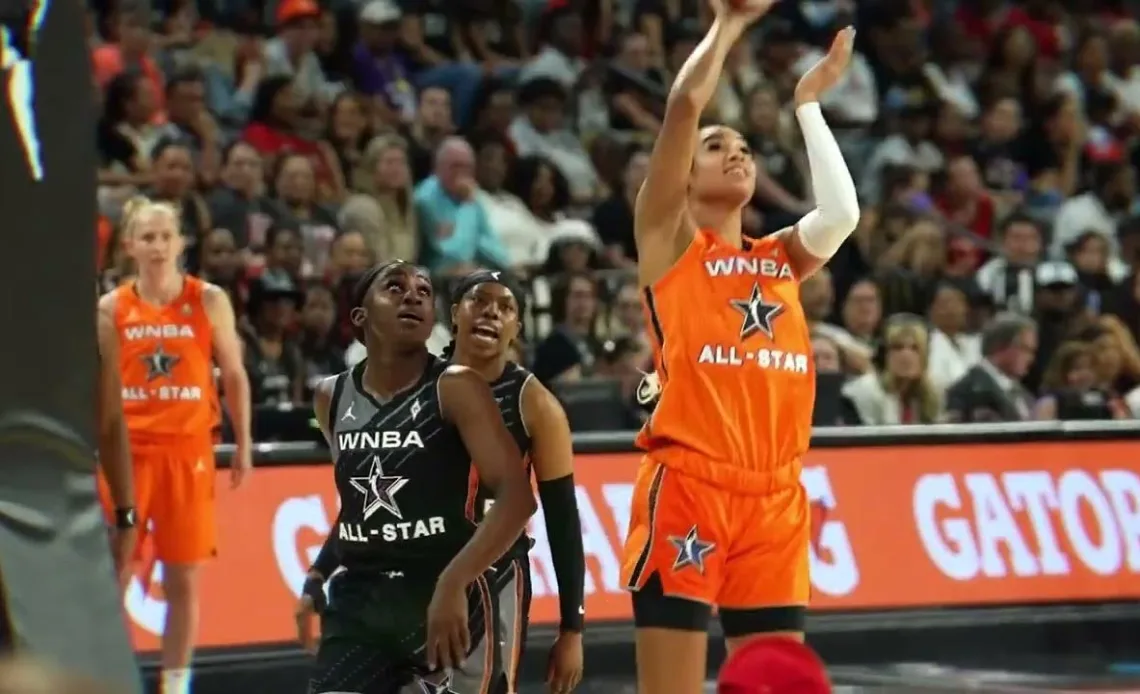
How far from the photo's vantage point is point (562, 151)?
15023 millimetres

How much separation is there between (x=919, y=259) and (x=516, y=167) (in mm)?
2676

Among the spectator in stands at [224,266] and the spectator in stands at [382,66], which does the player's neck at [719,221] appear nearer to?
the spectator in stands at [224,266]

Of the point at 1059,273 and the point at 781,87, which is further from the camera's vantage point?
the point at 781,87

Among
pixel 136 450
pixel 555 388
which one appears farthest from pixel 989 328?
pixel 136 450

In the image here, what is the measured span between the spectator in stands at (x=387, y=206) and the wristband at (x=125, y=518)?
5917mm

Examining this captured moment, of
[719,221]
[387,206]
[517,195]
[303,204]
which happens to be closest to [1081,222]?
[517,195]

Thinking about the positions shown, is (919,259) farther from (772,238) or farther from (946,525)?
(772,238)

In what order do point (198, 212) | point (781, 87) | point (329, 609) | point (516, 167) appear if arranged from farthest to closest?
point (781, 87) → point (516, 167) → point (198, 212) → point (329, 609)

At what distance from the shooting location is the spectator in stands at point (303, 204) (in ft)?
41.5

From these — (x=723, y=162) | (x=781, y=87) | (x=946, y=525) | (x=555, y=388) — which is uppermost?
(x=781, y=87)

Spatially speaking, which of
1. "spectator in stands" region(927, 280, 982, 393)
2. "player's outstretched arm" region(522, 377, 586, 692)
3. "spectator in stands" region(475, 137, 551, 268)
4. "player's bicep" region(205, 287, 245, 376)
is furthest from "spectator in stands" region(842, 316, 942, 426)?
"player's outstretched arm" region(522, 377, 586, 692)

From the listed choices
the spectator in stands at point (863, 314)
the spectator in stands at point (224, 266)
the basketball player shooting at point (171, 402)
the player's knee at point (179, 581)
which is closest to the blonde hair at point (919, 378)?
the spectator in stands at point (863, 314)

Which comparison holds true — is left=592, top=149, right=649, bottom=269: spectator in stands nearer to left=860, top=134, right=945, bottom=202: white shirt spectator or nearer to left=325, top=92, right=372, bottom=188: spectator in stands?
left=325, top=92, right=372, bottom=188: spectator in stands

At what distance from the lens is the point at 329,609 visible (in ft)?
19.3
